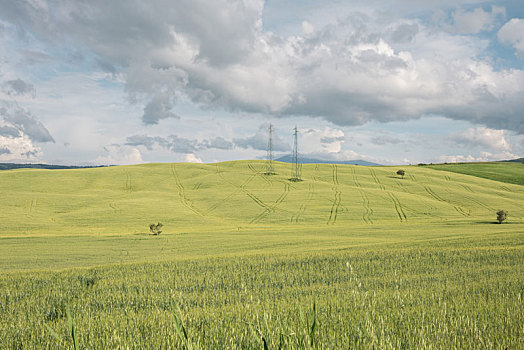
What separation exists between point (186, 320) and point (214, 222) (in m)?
44.5

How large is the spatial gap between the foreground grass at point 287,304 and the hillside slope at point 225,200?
3513 cm

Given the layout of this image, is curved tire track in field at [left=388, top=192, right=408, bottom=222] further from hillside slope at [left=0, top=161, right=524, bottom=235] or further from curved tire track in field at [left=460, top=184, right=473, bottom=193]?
curved tire track in field at [left=460, top=184, right=473, bottom=193]

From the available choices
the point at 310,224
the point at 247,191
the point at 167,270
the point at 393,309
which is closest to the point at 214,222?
the point at 310,224

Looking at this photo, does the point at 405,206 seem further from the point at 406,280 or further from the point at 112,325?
the point at 112,325

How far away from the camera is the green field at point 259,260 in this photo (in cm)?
436

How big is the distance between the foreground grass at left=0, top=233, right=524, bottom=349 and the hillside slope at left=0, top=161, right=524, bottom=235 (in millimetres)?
35126

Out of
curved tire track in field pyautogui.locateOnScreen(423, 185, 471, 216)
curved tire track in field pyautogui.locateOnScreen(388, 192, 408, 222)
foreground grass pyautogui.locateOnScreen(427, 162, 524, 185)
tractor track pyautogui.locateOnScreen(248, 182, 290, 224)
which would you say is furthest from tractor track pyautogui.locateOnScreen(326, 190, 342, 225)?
foreground grass pyautogui.locateOnScreen(427, 162, 524, 185)

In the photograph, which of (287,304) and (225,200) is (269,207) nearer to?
(225,200)

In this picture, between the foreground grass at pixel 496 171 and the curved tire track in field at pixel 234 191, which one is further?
the foreground grass at pixel 496 171

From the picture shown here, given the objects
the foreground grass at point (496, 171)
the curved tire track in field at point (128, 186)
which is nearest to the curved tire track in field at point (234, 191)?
the curved tire track in field at point (128, 186)

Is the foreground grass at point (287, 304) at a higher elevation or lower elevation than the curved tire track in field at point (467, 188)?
higher

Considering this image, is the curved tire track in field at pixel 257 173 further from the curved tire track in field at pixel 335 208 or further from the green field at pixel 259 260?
the curved tire track in field at pixel 335 208

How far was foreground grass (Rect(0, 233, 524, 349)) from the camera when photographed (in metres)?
3.86

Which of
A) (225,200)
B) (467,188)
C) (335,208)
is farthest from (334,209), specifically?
(467,188)
